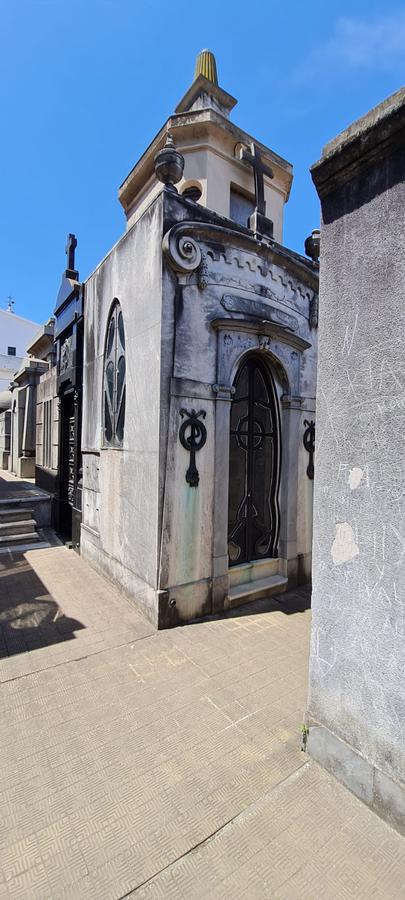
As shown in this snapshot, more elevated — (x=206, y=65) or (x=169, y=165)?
(x=206, y=65)

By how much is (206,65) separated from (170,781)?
14.7m

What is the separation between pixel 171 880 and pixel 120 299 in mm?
6456

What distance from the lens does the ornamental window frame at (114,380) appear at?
6359mm

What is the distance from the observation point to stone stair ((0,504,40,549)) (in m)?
8.65

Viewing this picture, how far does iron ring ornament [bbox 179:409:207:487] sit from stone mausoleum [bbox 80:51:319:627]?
17 millimetres

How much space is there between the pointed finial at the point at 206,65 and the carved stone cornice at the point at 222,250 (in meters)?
7.65

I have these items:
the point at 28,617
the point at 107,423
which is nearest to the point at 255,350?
the point at 107,423

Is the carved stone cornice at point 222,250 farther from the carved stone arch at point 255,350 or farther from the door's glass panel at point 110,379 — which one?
the door's glass panel at point 110,379

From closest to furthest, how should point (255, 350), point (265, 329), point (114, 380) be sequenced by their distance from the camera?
point (265, 329) < point (255, 350) < point (114, 380)

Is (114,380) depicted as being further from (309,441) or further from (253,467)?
(309,441)

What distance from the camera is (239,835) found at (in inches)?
92.1

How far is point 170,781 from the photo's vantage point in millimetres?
2715

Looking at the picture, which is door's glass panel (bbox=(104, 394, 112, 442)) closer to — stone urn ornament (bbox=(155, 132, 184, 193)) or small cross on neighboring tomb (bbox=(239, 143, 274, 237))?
stone urn ornament (bbox=(155, 132, 184, 193))

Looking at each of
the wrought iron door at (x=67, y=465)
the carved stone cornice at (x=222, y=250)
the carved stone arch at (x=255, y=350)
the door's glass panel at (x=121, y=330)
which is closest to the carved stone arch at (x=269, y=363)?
the carved stone arch at (x=255, y=350)
